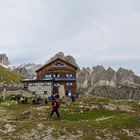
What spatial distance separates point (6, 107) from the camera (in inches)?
2813

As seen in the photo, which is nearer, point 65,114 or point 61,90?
point 65,114

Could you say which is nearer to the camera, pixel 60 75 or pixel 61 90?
pixel 61 90

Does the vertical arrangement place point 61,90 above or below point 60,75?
below

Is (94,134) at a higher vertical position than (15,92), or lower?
lower

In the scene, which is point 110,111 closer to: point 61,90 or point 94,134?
point 94,134

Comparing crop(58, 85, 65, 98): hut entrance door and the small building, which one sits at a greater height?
the small building

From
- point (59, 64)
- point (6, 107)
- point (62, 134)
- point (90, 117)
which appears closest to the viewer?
point (62, 134)

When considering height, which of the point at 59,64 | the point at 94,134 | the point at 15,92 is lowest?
the point at 94,134

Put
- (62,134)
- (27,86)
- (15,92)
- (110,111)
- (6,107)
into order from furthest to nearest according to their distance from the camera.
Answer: (27,86)
(15,92)
(6,107)
(110,111)
(62,134)

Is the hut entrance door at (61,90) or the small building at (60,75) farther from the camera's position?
the small building at (60,75)

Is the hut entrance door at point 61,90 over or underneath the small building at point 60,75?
underneath

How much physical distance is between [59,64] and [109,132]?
86671mm

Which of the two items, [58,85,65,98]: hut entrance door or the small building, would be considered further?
the small building

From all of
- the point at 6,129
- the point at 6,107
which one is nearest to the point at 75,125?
the point at 6,129
